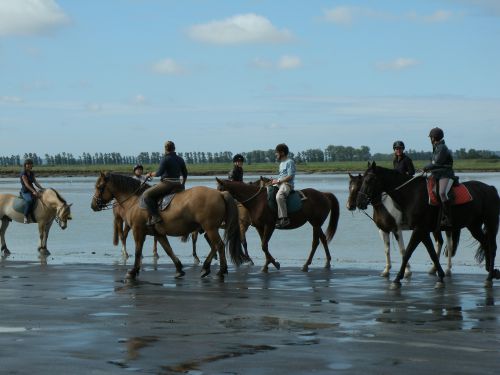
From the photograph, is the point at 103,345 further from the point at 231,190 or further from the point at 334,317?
the point at 231,190

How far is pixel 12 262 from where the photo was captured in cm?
2033

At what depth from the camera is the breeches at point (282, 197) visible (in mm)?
18344

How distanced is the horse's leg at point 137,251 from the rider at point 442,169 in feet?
16.7

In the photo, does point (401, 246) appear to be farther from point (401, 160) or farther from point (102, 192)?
point (102, 192)

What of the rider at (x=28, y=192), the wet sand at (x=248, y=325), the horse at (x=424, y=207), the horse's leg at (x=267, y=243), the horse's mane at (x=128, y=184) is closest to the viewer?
the wet sand at (x=248, y=325)

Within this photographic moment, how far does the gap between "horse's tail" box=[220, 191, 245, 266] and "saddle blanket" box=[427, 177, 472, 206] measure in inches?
132

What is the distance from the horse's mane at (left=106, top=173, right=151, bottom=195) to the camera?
56.9 feet

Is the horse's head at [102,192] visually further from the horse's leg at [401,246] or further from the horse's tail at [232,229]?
the horse's leg at [401,246]

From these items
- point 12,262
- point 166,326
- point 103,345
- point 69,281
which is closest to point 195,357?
point 103,345

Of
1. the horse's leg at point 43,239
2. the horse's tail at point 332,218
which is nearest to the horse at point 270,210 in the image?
the horse's tail at point 332,218

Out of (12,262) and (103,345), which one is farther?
(12,262)

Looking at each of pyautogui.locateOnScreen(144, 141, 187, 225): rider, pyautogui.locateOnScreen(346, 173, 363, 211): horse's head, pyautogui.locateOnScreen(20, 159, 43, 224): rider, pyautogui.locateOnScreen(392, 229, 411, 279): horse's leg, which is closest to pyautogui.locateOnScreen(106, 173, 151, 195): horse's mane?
pyautogui.locateOnScreen(144, 141, 187, 225): rider

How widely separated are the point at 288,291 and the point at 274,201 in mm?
4105

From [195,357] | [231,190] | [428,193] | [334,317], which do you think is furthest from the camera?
[231,190]
